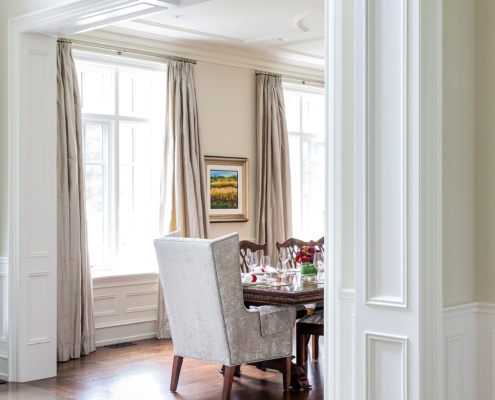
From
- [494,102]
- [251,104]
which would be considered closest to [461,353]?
[494,102]

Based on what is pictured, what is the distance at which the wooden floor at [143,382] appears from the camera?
5.45 metres

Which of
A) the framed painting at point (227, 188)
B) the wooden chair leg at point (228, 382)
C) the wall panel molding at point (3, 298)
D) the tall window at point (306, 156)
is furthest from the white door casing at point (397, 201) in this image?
the tall window at point (306, 156)

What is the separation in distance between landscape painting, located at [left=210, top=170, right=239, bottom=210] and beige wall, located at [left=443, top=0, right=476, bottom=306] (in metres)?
5.15

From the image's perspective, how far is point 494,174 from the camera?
3.30 meters

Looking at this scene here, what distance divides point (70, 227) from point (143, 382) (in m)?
1.69

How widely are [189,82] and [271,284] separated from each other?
3.05m

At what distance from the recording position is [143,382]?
230 inches

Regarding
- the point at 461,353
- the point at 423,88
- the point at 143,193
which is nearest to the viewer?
the point at 423,88

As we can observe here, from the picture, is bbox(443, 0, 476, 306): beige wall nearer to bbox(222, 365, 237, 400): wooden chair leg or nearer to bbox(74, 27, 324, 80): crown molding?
bbox(222, 365, 237, 400): wooden chair leg

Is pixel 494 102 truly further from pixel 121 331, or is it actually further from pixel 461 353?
pixel 121 331

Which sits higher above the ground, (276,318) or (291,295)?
(291,295)

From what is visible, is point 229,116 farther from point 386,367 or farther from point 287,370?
point 386,367

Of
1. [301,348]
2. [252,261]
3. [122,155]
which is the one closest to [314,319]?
[301,348]

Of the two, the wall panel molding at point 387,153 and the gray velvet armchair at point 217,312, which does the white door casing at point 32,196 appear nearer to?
the gray velvet armchair at point 217,312
